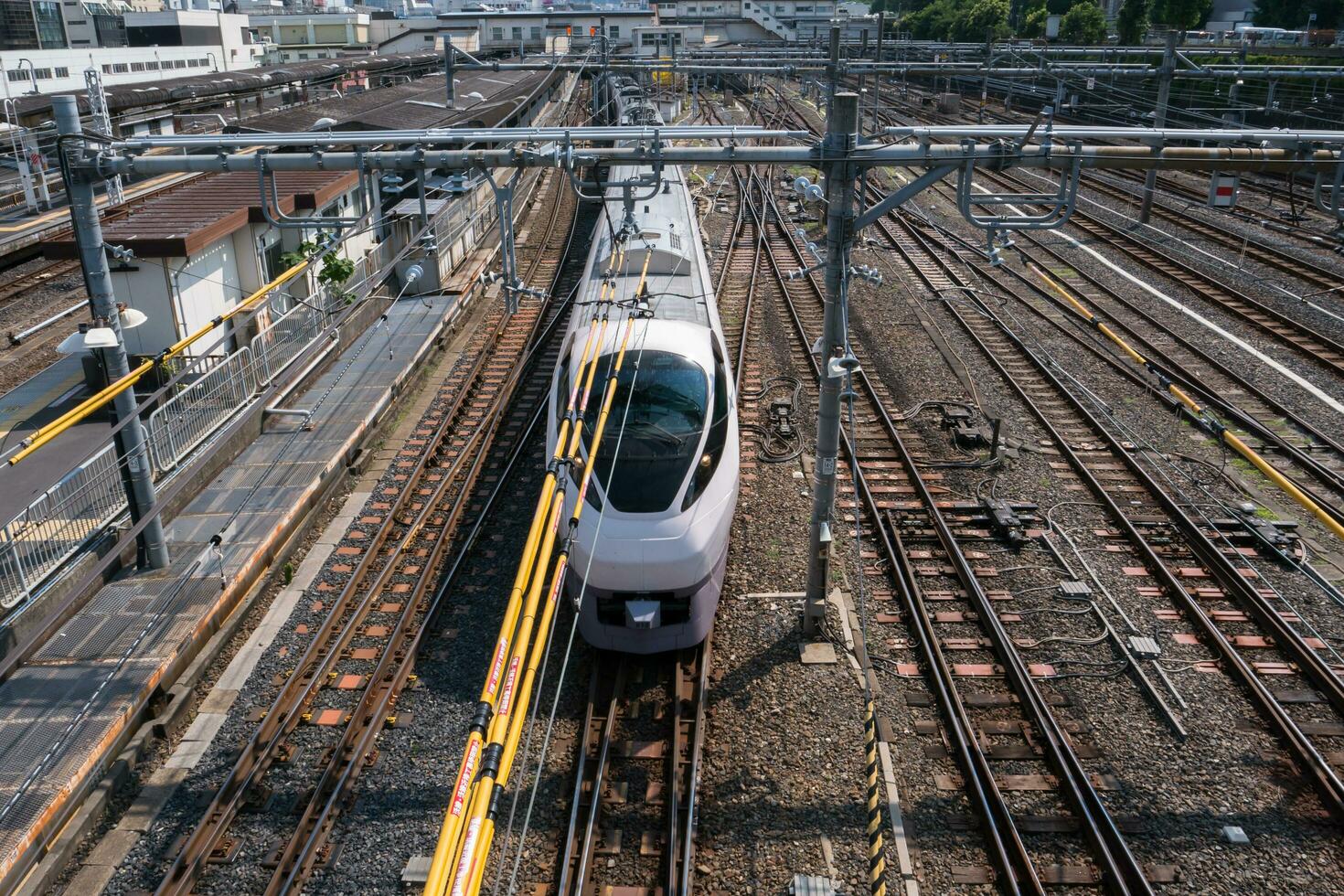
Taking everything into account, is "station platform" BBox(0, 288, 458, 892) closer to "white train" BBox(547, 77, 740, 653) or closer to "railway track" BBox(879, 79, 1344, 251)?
"white train" BBox(547, 77, 740, 653)

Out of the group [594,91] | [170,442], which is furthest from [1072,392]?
[594,91]

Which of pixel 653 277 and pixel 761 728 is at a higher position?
pixel 653 277

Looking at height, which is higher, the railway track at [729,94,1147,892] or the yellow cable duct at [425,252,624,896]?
the yellow cable duct at [425,252,624,896]

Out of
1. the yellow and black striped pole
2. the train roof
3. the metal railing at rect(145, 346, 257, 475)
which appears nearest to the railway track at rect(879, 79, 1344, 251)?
the train roof

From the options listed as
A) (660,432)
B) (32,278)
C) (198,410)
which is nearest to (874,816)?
(660,432)

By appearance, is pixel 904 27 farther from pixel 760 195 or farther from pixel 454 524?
pixel 454 524

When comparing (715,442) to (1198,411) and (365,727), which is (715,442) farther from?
(1198,411)

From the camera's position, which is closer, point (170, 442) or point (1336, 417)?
point (170, 442)
